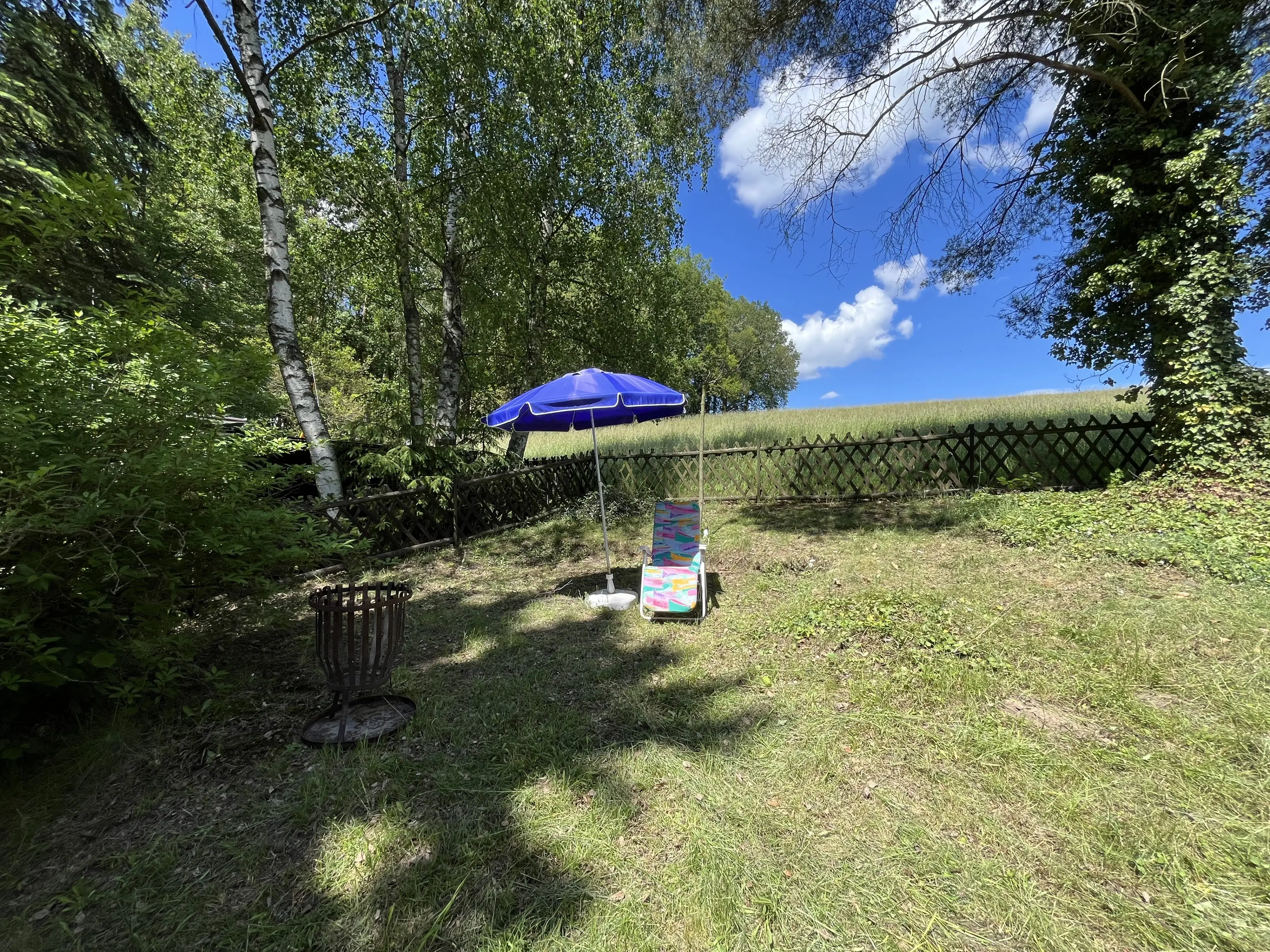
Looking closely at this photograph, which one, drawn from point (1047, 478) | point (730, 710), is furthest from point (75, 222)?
point (1047, 478)

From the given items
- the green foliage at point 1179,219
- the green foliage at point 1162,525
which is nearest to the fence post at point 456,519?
the green foliage at point 1162,525

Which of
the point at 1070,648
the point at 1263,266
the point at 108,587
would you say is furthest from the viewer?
the point at 1263,266

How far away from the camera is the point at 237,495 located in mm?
3053

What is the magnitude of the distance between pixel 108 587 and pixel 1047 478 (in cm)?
1049

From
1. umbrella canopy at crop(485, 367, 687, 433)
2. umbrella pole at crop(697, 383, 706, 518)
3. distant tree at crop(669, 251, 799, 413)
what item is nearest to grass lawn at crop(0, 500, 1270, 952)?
umbrella canopy at crop(485, 367, 687, 433)

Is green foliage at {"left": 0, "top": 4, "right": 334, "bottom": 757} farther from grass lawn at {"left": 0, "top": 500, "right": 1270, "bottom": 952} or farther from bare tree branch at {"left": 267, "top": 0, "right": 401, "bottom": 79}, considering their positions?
bare tree branch at {"left": 267, "top": 0, "right": 401, "bottom": 79}

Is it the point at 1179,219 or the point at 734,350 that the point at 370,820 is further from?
the point at 734,350

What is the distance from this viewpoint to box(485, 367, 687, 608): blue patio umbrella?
13.2ft

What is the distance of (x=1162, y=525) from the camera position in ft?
15.5

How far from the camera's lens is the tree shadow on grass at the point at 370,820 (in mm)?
1668

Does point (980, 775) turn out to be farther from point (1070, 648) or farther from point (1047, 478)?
point (1047, 478)

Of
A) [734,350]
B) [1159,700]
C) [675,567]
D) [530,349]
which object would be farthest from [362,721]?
[734,350]

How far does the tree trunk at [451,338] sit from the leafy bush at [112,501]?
4.53 m

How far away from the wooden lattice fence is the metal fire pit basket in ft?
10.8
